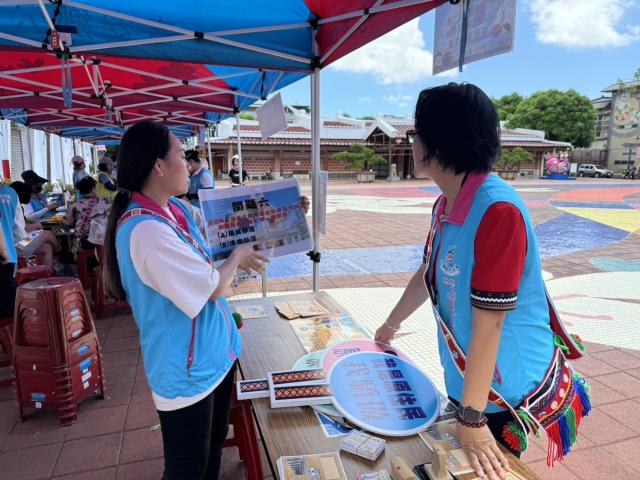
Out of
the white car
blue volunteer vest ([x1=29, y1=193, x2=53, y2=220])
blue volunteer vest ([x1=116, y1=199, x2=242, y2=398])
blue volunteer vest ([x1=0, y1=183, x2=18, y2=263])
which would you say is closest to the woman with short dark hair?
blue volunteer vest ([x1=116, y1=199, x2=242, y2=398])

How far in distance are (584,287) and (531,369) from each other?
16.1 feet

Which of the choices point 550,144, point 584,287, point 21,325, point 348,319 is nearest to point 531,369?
point 348,319

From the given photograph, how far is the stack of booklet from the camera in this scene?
1065mm

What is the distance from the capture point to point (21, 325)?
2539 millimetres

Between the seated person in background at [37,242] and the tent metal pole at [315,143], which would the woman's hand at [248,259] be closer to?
the tent metal pole at [315,143]

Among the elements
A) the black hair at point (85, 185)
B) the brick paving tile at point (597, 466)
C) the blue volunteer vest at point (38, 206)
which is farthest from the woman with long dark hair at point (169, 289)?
the blue volunteer vest at point (38, 206)

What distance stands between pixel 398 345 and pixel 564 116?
4501cm

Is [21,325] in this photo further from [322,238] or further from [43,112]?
[322,238]

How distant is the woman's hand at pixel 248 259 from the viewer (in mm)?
1422

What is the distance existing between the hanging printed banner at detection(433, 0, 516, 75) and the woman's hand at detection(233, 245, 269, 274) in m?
0.97

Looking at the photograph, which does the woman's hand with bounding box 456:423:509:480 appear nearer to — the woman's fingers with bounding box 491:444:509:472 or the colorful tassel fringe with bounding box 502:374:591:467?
the woman's fingers with bounding box 491:444:509:472

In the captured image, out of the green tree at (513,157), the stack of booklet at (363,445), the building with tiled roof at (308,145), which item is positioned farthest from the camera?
the green tree at (513,157)

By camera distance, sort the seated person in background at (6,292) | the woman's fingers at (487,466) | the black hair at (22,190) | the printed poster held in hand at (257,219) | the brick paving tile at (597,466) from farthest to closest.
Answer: the black hair at (22,190) → the seated person in background at (6,292) → the brick paving tile at (597,466) → the printed poster held in hand at (257,219) → the woman's fingers at (487,466)

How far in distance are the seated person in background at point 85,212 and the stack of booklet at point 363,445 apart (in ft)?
13.3
